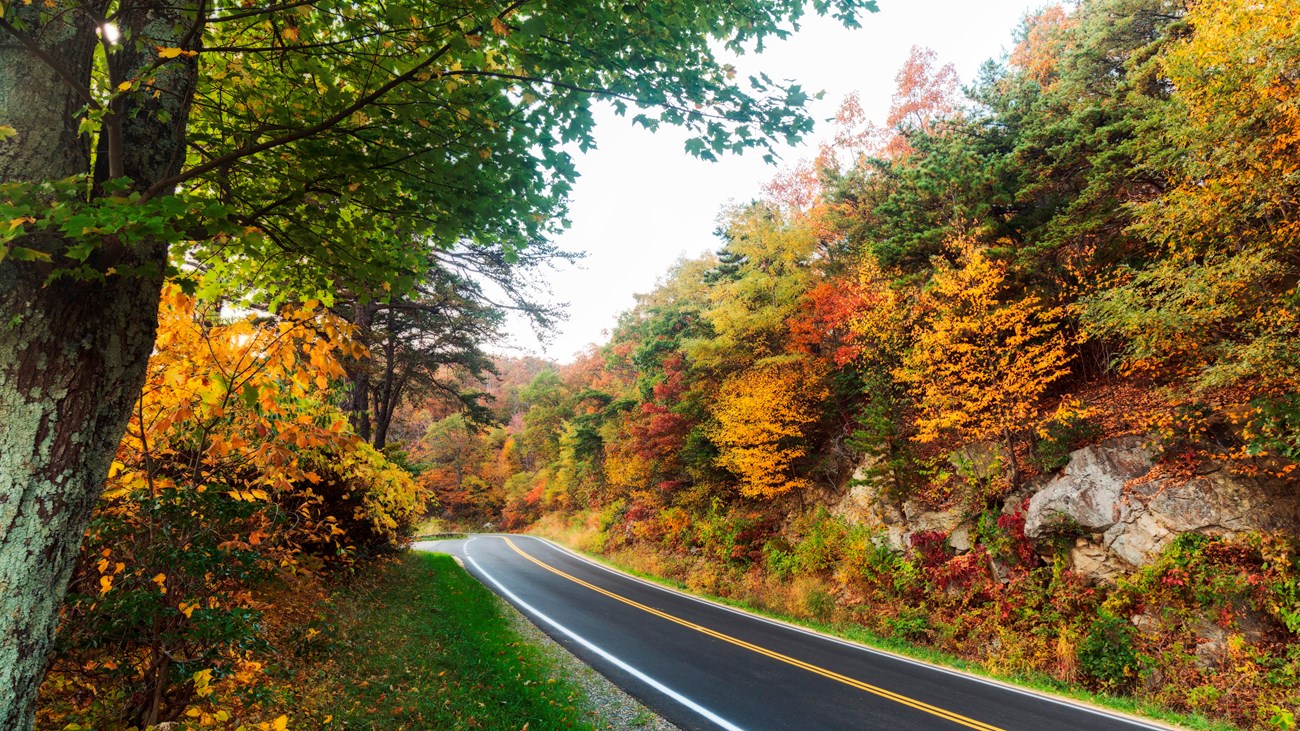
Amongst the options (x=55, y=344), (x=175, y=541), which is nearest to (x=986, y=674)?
(x=175, y=541)

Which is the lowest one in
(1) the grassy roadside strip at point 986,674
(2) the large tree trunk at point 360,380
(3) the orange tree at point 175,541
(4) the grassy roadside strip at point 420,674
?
(1) the grassy roadside strip at point 986,674

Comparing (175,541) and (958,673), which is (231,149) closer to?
(175,541)

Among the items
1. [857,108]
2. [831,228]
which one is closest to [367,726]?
[831,228]

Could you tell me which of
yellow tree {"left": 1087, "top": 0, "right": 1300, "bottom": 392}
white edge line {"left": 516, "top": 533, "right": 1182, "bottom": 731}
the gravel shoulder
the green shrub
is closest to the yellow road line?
white edge line {"left": 516, "top": 533, "right": 1182, "bottom": 731}

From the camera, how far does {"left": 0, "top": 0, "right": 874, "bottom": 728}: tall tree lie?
1.88m

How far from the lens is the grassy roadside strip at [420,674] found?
214 inches

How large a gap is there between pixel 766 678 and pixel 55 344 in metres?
8.56

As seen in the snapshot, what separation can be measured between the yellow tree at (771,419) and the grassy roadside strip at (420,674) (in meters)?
8.41

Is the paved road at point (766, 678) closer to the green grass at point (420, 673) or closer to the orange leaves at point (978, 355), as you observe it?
the green grass at point (420, 673)

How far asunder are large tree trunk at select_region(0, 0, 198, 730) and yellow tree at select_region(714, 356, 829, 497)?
1458cm

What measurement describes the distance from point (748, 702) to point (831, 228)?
1580 centimetres

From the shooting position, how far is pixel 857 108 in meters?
24.5

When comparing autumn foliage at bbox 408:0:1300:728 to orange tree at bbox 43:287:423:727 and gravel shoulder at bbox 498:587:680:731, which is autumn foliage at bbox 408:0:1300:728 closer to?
gravel shoulder at bbox 498:587:680:731

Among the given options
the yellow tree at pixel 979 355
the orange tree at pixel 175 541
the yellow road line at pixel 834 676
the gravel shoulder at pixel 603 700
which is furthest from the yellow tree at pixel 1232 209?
the orange tree at pixel 175 541
